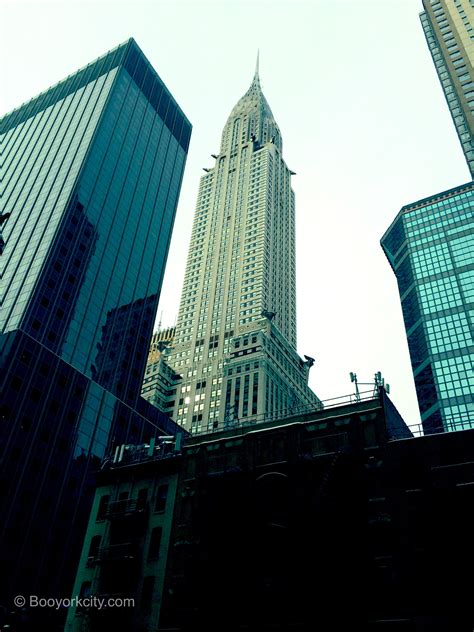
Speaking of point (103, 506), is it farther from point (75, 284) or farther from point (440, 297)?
point (440, 297)

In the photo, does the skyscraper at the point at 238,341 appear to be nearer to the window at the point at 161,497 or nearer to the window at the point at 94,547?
the window at the point at 94,547

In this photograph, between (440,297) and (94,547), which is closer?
(94,547)

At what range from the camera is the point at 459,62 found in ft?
616

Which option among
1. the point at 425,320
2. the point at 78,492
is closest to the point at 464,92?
the point at 425,320

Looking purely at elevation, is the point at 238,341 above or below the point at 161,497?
above

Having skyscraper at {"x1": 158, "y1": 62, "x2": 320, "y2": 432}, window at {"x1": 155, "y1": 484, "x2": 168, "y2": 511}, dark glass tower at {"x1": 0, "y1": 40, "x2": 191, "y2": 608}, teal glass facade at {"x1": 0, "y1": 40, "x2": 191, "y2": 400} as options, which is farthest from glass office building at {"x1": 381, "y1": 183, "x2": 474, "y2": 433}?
window at {"x1": 155, "y1": 484, "x2": 168, "y2": 511}

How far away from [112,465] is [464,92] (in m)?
175

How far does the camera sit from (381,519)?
35.0 meters

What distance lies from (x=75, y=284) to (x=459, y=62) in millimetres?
149017

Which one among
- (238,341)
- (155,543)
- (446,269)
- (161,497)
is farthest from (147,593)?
(446,269)

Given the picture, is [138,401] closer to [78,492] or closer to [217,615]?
[78,492]

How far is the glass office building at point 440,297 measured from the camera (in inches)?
5965

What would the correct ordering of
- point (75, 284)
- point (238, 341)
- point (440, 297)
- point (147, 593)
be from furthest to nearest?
point (238, 341) < point (440, 297) < point (75, 284) < point (147, 593)

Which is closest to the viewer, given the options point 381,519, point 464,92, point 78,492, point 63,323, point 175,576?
point 381,519
